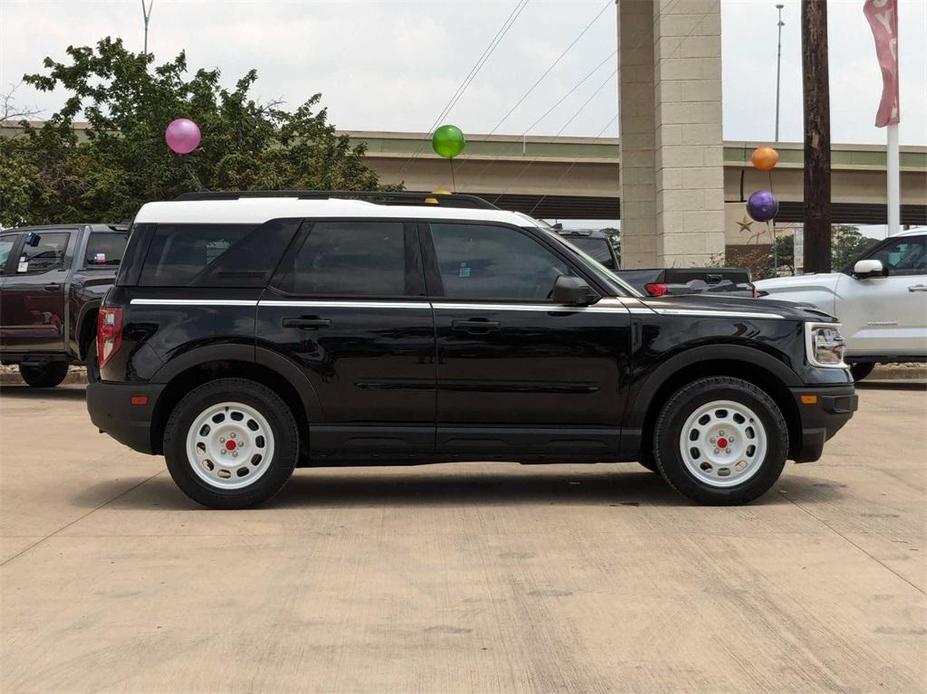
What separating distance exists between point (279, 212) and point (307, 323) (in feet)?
2.42

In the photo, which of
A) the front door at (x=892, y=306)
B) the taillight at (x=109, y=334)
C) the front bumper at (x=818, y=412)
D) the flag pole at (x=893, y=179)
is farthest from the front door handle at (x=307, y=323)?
the flag pole at (x=893, y=179)

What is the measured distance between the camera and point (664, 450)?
749cm

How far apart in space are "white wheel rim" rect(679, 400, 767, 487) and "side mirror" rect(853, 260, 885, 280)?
812 cm

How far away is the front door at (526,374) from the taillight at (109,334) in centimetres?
192

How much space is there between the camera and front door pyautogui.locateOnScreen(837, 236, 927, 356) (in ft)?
49.3

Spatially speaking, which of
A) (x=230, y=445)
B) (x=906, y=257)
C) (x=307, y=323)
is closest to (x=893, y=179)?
(x=906, y=257)

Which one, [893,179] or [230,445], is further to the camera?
[893,179]

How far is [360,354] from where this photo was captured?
7.43 meters

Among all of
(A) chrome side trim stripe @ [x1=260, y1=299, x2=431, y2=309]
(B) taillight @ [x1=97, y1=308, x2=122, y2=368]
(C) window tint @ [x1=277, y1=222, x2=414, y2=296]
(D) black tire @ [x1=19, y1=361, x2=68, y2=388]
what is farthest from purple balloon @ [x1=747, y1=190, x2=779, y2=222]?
(B) taillight @ [x1=97, y1=308, x2=122, y2=368]

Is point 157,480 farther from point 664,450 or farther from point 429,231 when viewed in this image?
point 664,450

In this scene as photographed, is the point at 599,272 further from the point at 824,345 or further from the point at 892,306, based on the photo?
the point at 892,306

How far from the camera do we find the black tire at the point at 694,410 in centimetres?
747

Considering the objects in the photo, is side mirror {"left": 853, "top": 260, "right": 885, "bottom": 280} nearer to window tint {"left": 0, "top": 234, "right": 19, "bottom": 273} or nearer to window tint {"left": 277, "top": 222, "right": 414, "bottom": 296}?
window tint {"left": 277, "top": 222, "right": 414, "bottom": 296}

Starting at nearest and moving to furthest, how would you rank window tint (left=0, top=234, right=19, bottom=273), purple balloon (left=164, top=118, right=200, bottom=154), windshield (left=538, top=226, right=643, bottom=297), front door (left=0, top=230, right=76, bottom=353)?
1. windshield (left=538, top=226, right=643, bottom=297)
2. front door (left=0, top=230, right=76, bottom=353)
3. window tint (left=0, top=234, right=19, bottom=273)
4. purple balloon (left=164, top=118, right=200, bottom=154)
